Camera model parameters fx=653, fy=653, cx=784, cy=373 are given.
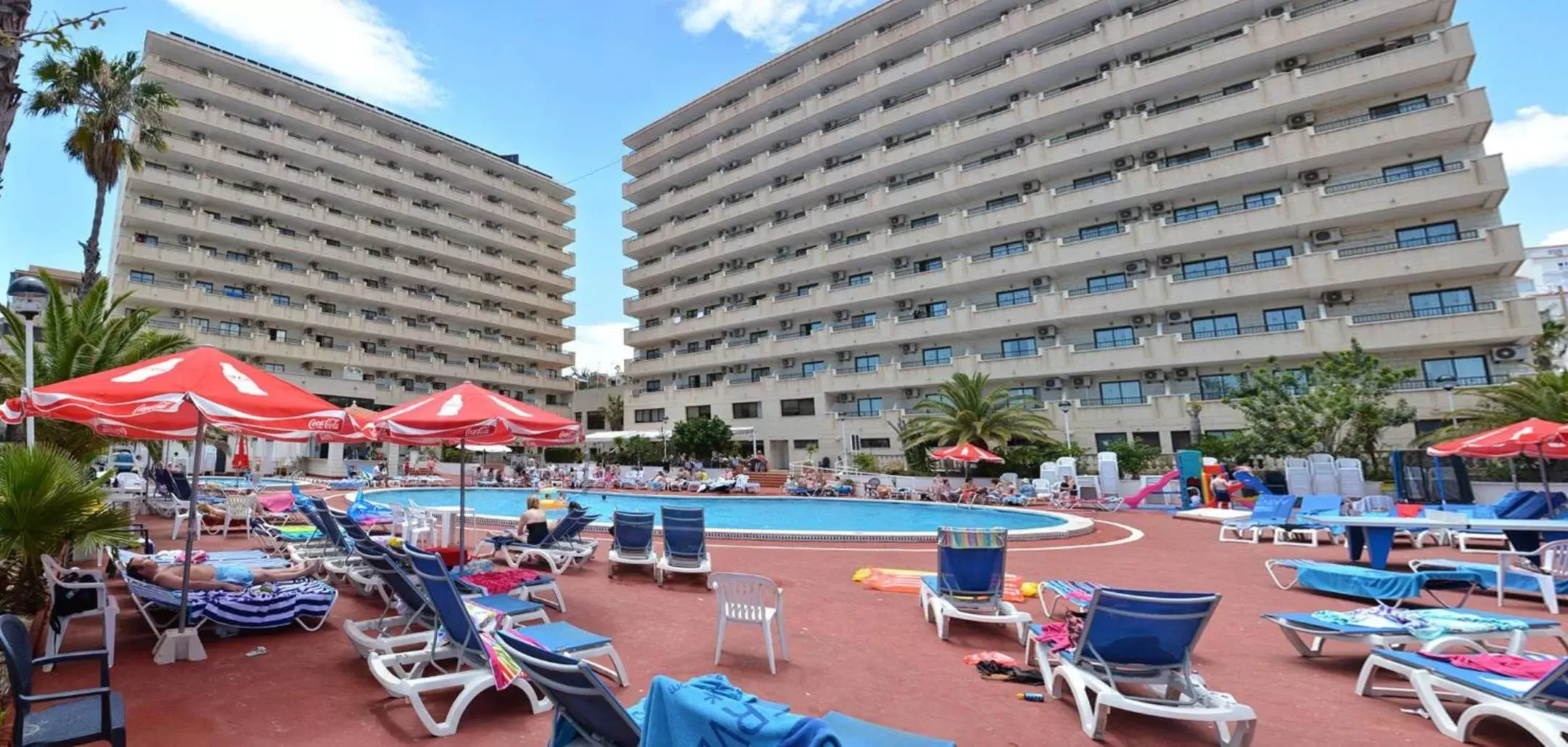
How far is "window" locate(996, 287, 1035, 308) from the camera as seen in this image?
108ft

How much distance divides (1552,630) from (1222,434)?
978 inches

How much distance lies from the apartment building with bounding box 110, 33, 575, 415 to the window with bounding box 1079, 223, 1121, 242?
4039 cm

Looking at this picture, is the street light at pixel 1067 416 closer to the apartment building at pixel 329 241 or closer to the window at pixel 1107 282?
the window at pixel 1107 282

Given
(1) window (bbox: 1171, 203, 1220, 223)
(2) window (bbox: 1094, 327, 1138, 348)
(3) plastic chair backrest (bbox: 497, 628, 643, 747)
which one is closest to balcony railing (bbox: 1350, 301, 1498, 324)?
(1) window (bbox: 1171, 203, 1220, 223)

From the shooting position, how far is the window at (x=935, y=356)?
1383 inches

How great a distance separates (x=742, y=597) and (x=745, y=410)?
36.2 meters

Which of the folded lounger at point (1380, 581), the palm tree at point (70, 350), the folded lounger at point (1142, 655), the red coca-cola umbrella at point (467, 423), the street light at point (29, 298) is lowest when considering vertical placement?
the folded lounger at point (1380, 581)

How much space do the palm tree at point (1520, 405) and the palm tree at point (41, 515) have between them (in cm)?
→ 2718

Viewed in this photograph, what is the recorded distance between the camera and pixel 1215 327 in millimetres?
28500

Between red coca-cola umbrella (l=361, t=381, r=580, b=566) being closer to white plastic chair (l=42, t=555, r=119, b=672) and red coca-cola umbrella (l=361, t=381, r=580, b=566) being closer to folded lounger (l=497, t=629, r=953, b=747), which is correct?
white plastic chair (l=42, t=555, r=119, b=672)

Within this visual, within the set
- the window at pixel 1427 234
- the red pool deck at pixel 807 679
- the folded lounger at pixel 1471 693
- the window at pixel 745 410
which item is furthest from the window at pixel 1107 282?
the folded lounger at pixel 1471 693

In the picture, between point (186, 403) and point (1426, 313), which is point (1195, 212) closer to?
point (1426, 313)

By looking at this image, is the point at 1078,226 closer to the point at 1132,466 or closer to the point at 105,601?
the point at 1132,466

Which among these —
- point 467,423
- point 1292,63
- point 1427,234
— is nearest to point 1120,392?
point 1427,234
